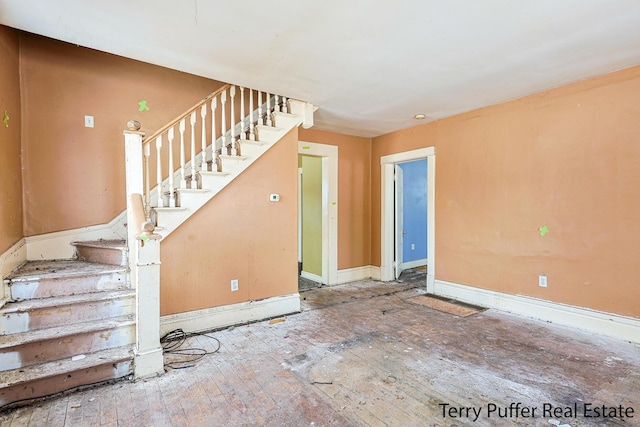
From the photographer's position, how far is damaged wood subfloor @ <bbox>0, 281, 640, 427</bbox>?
1.85 meters

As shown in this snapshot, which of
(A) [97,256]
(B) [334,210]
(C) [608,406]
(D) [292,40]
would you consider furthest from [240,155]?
(C) [608,406]

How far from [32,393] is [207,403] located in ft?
3.71

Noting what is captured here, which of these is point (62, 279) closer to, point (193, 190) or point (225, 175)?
point (193, 190)

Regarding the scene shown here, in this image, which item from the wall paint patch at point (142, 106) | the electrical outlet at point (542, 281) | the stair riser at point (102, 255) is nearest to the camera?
the stair riser at point (102, 255)

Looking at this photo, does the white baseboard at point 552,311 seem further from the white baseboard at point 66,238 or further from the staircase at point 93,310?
the white baseboard at point 66,238

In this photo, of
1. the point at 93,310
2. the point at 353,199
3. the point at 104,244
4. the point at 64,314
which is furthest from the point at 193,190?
the point at 353,199

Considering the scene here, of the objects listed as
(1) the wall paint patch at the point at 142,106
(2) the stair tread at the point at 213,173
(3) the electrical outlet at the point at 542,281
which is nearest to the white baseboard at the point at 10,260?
(2) the stair tread at the point at 213,173

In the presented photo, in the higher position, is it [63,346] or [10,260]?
[10,260]

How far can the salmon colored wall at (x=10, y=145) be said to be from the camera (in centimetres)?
243

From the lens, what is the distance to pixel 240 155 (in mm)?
3400

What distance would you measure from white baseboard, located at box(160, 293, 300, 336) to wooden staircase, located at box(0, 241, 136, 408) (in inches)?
21.7

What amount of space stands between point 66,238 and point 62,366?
1591mm

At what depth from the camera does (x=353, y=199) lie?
5.34 m

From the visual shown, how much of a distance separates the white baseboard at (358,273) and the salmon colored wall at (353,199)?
7 centimetres
